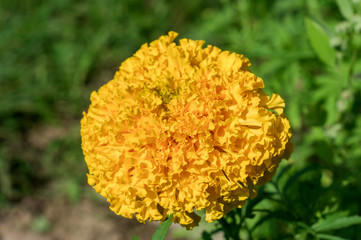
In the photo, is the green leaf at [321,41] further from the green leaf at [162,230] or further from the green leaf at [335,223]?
the green leaf at [162,230]

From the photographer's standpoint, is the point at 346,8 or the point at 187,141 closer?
the point at 187,141

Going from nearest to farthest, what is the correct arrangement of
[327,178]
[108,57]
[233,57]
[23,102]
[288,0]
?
[233,57]
[327,178]
[288,0]
[23,102]
[108,57]

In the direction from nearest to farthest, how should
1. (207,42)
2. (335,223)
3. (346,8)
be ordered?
1. (335,223)
2. (346,8)
3. (207,42)

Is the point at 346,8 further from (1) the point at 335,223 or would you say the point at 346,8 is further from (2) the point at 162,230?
(2) the point at 162,230

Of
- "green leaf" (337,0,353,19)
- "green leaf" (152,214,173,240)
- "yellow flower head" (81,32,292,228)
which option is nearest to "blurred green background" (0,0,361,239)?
"green leaf" (337,0,353,19)

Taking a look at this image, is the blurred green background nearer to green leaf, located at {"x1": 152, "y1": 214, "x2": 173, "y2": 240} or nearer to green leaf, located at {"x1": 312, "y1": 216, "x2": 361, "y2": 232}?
green leaf, located at {"x1": 312, "y1": 216, "x2": 361, "y2": 232}

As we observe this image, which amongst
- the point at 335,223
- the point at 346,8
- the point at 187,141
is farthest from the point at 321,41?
the point at 187,141

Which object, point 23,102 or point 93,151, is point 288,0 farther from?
point 23,102

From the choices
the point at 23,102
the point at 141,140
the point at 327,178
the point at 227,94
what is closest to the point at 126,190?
Result: the point at 141,140
